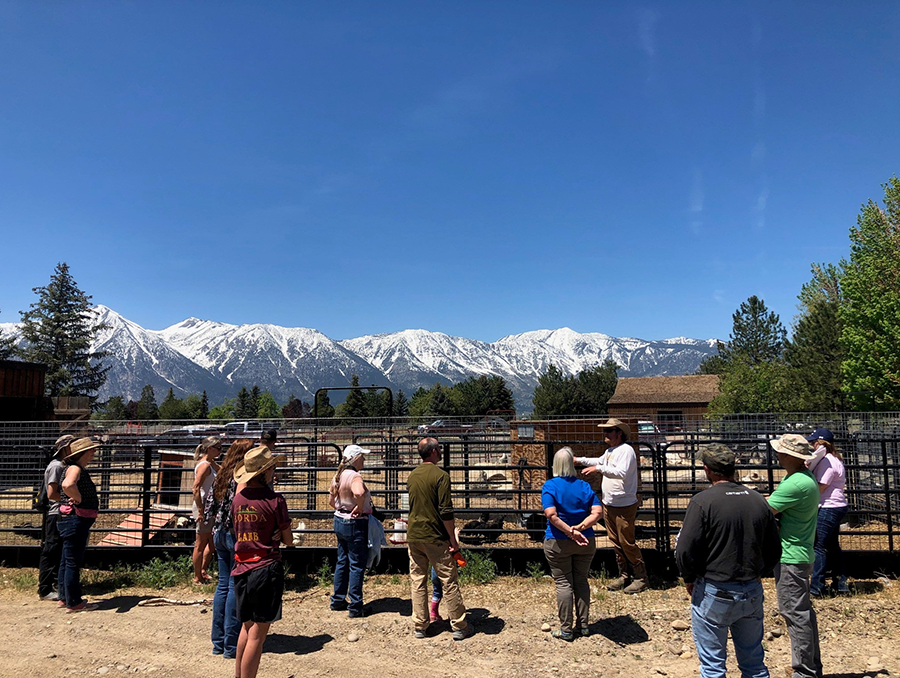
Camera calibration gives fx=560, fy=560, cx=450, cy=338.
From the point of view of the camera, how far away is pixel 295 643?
5.77 meters

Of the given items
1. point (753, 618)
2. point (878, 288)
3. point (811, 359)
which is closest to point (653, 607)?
point (753, 618)

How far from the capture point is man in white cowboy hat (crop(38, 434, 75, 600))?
22.3ft

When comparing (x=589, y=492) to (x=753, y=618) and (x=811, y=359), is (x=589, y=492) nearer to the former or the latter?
(x=753, y=618)

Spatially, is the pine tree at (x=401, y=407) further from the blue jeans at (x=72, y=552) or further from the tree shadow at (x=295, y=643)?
the tree shadow at (x=295, y=643)

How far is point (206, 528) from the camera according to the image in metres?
7.18

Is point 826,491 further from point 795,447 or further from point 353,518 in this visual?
point 353,518

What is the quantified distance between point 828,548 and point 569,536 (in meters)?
3.40

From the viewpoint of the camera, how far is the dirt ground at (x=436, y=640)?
5168 millimetres

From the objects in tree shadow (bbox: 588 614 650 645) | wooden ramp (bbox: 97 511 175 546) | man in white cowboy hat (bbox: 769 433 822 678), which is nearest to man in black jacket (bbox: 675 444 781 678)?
man in white cowboy hat (bbox: 769 433 822 678)

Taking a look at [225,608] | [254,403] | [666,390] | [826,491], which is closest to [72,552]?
[225,608]

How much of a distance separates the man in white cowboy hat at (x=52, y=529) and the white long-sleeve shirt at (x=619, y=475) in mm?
6288

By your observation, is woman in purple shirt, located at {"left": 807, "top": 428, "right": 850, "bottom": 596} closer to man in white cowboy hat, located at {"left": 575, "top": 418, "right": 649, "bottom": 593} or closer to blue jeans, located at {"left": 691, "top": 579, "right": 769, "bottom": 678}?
man in white cowboy hat, located at {"left": 575, "top": 418, "right": 649, "bottom": 593}

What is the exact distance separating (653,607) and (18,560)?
9.21 meters

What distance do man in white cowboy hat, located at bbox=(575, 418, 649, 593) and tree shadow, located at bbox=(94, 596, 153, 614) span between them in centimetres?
575
